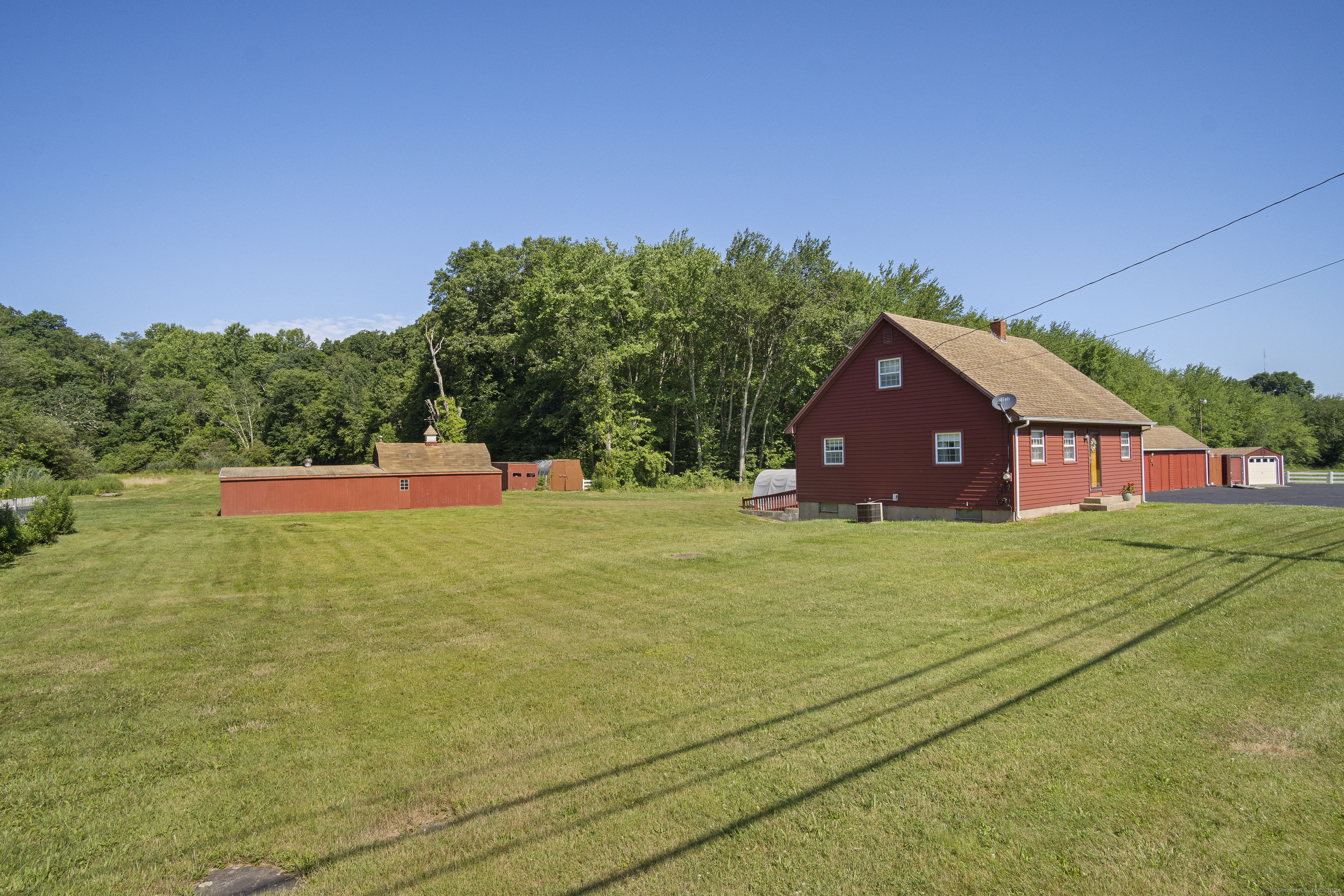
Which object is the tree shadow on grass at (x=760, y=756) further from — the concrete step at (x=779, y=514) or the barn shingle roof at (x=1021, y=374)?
the concrete step at (x=779, y=514)

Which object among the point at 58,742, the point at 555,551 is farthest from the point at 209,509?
the point at 58,742

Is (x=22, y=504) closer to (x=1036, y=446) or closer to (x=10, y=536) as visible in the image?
(x=10, y=536)

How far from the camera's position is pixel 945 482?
23.1m

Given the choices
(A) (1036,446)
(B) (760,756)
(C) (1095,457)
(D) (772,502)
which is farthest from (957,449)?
(B) (760,756)

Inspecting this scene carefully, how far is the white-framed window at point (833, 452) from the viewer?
26578 millimetres

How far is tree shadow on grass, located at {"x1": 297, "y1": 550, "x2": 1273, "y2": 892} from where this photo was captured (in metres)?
4.36

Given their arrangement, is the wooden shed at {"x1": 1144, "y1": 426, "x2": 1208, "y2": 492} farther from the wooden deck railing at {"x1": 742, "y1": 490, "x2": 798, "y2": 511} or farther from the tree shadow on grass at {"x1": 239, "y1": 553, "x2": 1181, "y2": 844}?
the tree shadow on grass at {"x1": 239, "y1": 553, "x2": 1181, "y2": 844}

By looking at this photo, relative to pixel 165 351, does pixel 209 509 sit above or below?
below

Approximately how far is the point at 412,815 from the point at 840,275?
156ft

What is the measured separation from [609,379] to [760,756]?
41235 mm

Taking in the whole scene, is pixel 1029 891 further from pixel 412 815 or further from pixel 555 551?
pixel 555 551

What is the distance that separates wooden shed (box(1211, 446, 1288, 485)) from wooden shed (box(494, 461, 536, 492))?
40.4m

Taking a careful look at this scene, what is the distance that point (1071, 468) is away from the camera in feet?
78.2

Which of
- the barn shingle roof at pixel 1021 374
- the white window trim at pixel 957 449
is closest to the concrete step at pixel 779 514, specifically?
the white window trim at pixel 957 449
